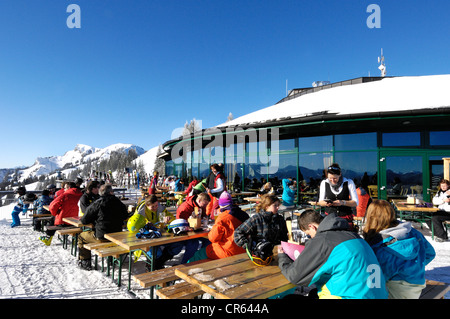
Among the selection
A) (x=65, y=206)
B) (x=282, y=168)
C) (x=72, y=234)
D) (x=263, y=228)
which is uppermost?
(x=282, y=168)

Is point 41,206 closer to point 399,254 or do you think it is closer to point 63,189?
point 63,189

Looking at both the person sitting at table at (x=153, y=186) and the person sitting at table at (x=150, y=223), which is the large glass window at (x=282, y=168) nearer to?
the person sitting at table at (x=153, y=186)

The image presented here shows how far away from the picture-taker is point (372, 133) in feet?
32.5

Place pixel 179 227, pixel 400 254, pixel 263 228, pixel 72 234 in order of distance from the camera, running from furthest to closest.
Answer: pixel 72 234 < pixel 179 227 < pixel 263 228 < pixel 400 254

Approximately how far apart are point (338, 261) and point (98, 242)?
415 centimetres

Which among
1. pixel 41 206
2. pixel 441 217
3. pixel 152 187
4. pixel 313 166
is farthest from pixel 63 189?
pixel 441 217

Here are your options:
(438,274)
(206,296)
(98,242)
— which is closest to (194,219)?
(206,296)

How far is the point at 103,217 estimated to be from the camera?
4.31 metres

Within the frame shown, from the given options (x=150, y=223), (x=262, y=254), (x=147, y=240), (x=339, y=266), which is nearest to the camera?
(x=339, y=266)

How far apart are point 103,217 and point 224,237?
7.88 ft

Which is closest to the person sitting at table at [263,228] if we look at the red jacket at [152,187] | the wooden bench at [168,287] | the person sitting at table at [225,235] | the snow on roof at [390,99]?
the person sitting at table at [225,235]

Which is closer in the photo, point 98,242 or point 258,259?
point 258,259

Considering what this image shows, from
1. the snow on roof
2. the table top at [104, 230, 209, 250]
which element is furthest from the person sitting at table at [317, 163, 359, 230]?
the snow on roof
